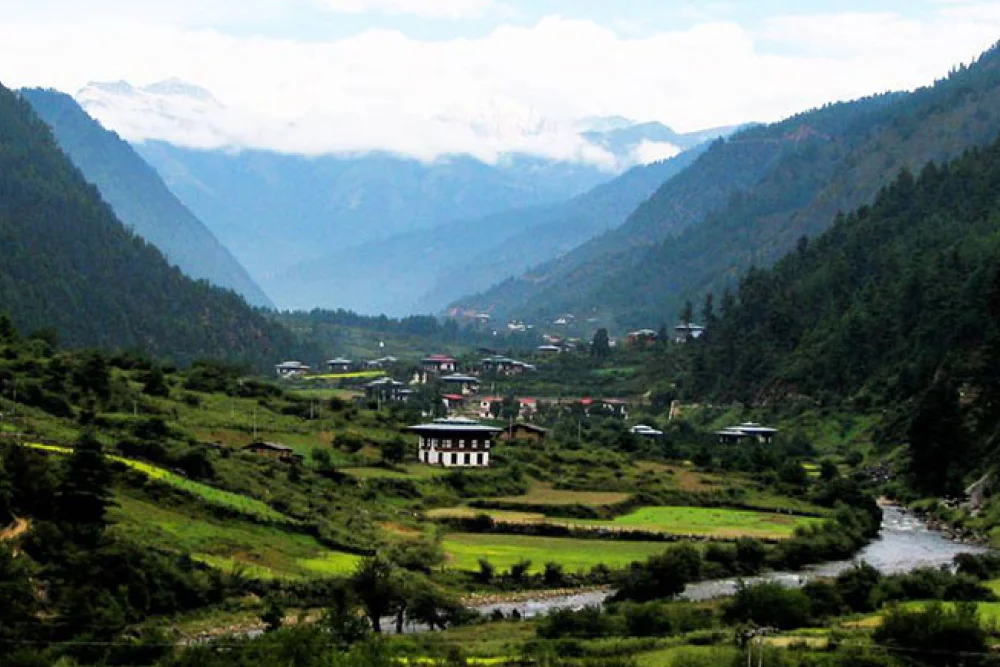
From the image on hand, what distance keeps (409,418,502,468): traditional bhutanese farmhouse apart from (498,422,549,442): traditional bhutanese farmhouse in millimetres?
15929

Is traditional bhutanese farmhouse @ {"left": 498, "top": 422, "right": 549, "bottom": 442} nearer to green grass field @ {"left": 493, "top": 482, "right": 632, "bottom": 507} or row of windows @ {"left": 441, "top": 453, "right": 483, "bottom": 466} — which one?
row of windows @ {"left": 441, "top": 453, "right": 483, "bottom": 466}

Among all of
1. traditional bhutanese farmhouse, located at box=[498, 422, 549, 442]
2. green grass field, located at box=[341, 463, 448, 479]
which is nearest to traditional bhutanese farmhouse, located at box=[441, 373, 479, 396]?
traditional bhutanese farmhouse, located at box=[498, 422, 549, 442]

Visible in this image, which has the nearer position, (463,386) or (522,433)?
(522,433)

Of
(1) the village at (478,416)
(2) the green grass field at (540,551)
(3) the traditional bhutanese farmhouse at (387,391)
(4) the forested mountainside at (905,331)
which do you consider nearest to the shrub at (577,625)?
(2) the green grass field at (540,551)

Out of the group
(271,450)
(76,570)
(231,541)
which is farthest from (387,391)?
(76,570)

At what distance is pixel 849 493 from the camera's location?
4227 inches

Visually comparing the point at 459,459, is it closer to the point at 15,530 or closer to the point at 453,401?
the point at 15,530

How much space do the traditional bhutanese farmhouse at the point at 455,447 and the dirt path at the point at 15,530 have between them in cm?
4899

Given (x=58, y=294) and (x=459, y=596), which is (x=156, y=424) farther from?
(x=58, y=294)

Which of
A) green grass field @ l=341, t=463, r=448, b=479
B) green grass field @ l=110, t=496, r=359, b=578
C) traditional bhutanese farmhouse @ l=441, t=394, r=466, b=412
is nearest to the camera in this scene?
green grass field @ l=110, t=496, r=359, b=578

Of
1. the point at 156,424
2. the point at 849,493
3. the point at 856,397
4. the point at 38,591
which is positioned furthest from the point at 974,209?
the point at 38,591

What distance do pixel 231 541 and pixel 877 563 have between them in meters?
31.2

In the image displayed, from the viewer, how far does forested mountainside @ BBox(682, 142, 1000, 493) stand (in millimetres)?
114500

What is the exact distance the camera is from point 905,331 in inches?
6033
